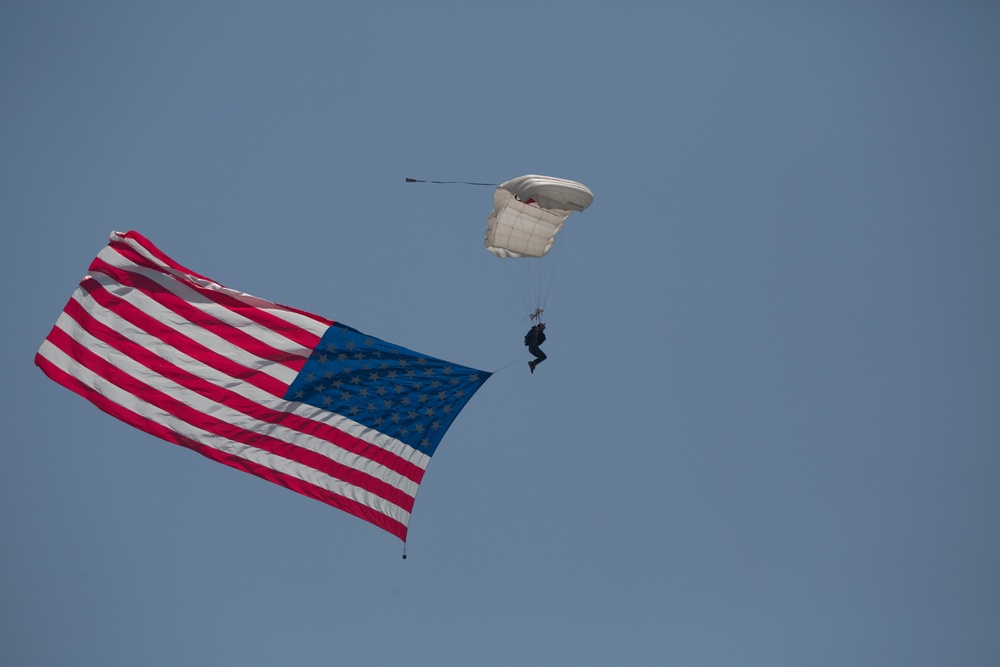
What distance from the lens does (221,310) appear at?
22750 millimetres

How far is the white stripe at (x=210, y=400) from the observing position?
22219 millimetres

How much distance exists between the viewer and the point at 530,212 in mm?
27344

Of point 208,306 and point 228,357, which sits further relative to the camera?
point 208,306

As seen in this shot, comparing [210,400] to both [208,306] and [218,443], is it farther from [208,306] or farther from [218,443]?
[208,306]

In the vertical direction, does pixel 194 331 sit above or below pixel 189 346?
above

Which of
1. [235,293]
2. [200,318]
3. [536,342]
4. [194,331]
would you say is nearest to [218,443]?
[194,331]

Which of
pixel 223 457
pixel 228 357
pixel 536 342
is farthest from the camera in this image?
pixel 536 342

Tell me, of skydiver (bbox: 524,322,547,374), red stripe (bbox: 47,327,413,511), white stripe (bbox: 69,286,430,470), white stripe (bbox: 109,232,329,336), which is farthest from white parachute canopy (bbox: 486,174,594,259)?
red stripe (bbox: 47,327,413,511)

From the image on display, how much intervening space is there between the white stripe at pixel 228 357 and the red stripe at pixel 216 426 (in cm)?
65

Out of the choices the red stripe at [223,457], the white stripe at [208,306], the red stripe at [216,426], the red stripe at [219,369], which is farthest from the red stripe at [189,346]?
the red stripe at [223,457]

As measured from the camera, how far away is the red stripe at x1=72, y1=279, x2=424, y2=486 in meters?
22.3

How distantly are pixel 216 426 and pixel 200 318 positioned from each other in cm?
228

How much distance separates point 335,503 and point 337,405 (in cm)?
200

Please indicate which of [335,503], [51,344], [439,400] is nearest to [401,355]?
[439,400]
